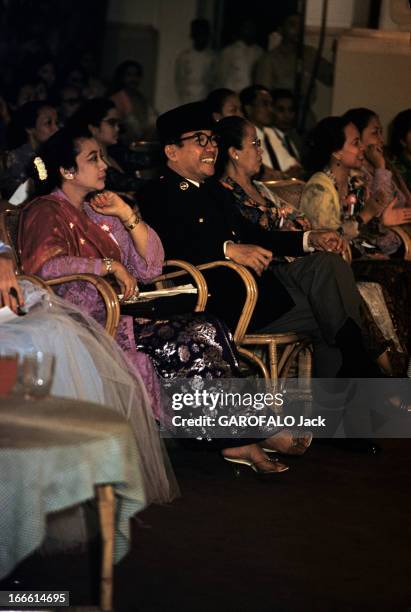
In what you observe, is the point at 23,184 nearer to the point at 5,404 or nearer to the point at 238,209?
the point at 238,209

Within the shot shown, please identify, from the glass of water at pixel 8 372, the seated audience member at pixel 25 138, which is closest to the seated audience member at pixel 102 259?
the seated audience member at pixel 25 138

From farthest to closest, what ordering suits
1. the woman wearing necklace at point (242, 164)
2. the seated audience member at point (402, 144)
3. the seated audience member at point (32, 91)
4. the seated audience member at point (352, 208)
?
the seated audience member at point (32, 91) < the seated audience member at point (402, 144) < the seated audience member at point (352, 208) < the woman wearing necklace at point (242, 164)

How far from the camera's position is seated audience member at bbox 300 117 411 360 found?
5590mm

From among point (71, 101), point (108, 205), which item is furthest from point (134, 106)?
point (108, 205)

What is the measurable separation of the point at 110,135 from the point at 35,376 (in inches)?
142

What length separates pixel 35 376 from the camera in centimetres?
258

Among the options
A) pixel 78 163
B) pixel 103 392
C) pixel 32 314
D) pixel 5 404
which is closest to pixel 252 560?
pixel 103 392

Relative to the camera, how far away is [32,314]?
3502 millimetres

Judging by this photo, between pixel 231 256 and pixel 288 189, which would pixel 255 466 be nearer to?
pixel 231 256

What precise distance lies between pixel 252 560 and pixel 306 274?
1779 millimetres

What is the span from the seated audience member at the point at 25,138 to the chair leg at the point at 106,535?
3557 mm

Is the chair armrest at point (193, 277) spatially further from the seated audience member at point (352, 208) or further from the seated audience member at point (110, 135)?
the seated audience member at point (352, 208)

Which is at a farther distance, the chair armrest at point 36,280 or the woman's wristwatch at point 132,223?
the woman's wristwatch at point 132,223

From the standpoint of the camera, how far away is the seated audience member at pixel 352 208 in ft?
18.3
